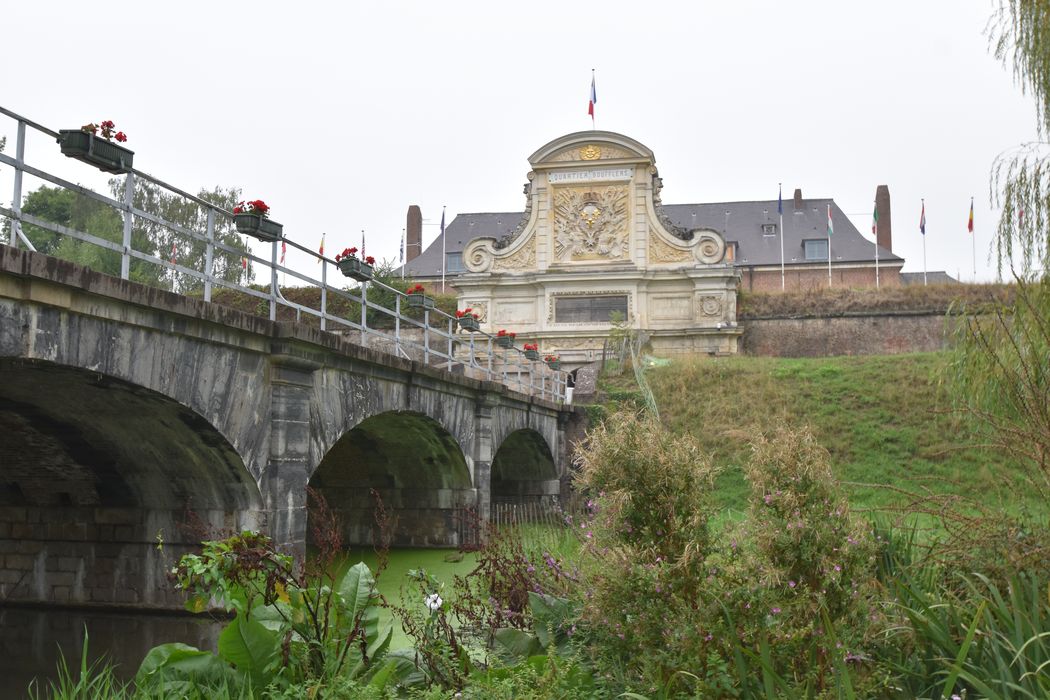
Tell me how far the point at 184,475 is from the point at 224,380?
1.30 meters

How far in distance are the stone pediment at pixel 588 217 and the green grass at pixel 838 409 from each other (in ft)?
26.9

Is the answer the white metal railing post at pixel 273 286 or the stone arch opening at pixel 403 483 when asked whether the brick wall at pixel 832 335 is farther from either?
the white metal railing post at pixel 273 286

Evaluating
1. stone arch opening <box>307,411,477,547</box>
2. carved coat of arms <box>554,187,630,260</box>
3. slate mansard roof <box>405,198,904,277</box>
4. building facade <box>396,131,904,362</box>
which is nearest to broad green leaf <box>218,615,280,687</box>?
stone arch opening <box>307,411,477,547</box>

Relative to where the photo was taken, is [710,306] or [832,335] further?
[832,335]

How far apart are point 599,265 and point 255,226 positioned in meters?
27.6

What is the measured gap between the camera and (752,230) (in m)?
47.3

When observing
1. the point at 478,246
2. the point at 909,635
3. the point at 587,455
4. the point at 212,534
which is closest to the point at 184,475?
the point at 212,534

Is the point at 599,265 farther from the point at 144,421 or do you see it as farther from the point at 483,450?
the point at 144,421

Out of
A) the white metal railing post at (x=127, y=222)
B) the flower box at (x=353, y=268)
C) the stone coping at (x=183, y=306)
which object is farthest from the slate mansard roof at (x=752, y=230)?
the white metal railing post at (x=127, y=222)

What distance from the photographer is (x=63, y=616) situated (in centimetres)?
1035

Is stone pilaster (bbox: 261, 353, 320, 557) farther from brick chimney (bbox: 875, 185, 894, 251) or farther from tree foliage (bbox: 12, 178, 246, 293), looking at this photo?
brick chimney (bbox: 875, 185, 894, 251)

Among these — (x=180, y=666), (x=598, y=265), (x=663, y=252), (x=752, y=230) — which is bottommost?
(x=180, y=666)

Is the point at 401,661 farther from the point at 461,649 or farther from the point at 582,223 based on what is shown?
the point at 582,223

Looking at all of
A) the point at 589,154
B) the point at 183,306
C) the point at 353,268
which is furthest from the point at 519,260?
the point at 183,306
